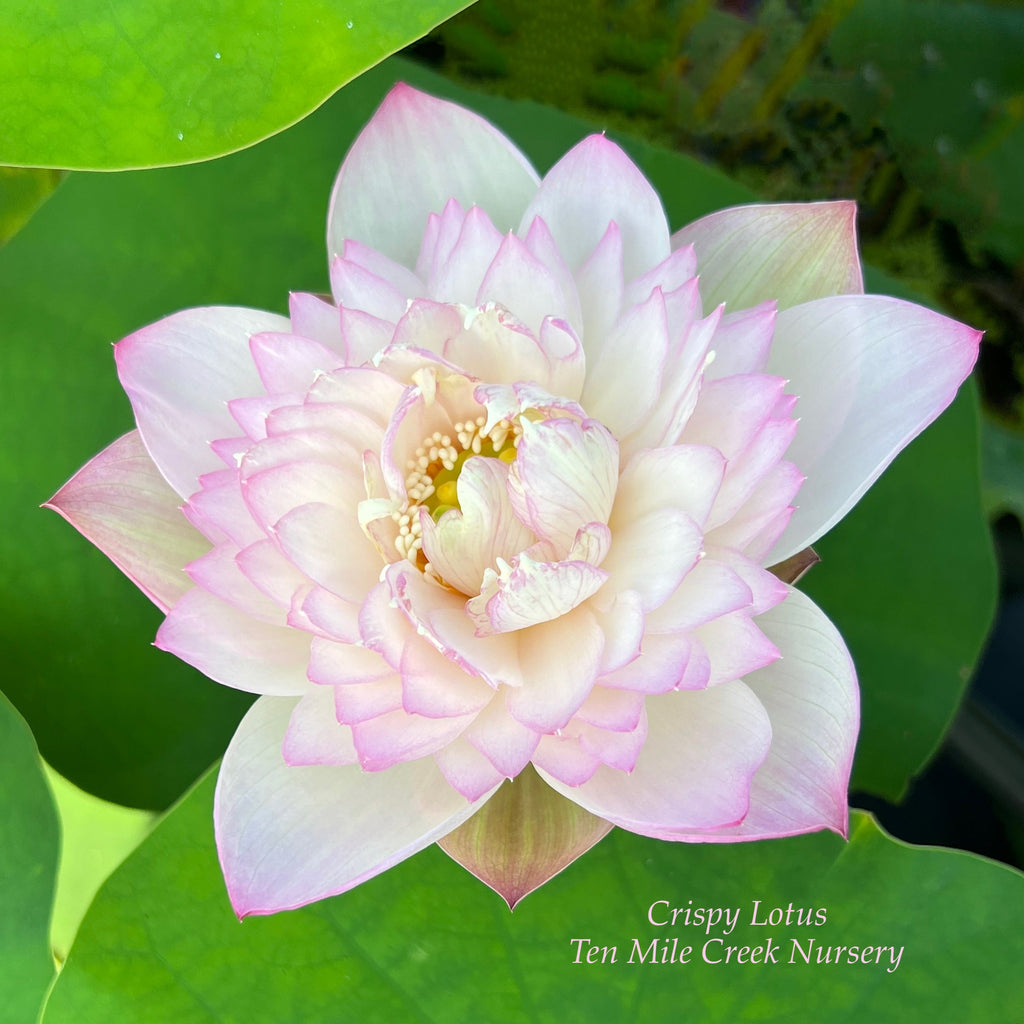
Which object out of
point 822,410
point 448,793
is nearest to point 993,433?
point 822,410

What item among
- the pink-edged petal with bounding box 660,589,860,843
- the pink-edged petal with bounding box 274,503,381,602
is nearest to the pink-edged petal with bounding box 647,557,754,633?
the pink-edged petal with bounding box 660,589,860,843

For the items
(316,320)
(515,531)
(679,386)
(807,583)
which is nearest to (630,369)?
(679,386)

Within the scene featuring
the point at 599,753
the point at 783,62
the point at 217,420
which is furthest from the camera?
the point at 783,62

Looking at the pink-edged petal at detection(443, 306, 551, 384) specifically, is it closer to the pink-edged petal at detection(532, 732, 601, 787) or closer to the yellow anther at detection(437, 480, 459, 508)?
the yellow anther at detection(437, 480, 459, 508)

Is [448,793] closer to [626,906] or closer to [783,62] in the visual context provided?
[626,906]

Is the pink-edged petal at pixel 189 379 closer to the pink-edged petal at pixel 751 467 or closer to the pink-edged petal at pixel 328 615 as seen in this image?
the pink-edged petal at pixel 328 615

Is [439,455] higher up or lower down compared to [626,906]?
higher up
